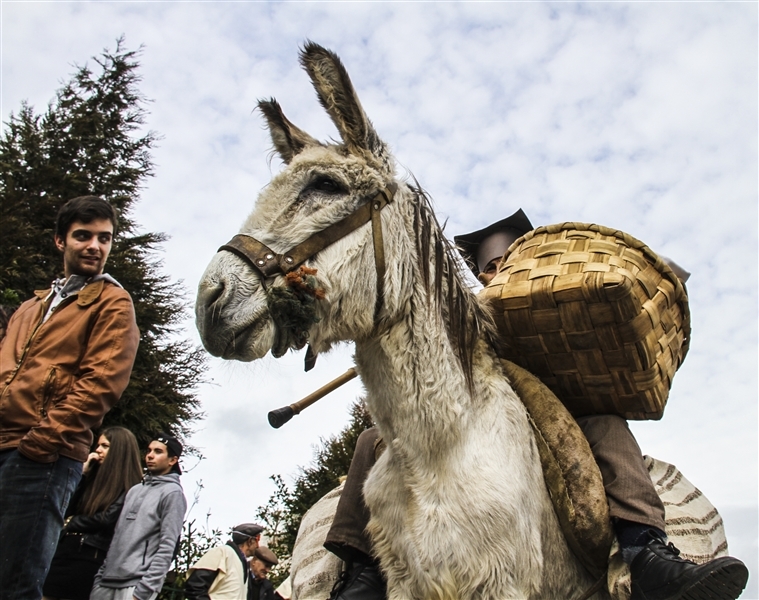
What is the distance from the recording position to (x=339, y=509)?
3.38 meters

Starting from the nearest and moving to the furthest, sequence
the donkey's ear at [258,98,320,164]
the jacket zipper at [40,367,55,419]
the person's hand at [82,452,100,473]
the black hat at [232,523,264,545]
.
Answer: the jacket zipper at [40,367,55,419] < the donkey's ear at [258,98,320,164] < the person's hand at [82,452,100,473] < the black hat at [232,523,264,545]

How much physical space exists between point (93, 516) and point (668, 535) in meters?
4.09

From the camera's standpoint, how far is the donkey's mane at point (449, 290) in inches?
118

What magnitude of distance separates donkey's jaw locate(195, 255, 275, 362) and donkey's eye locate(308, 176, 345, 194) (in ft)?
1.98

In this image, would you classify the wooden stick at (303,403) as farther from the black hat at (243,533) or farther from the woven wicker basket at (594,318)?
the black hat at (243,533)

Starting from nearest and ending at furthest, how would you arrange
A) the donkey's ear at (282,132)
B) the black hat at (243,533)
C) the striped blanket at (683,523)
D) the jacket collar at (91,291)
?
A: the striped blanket at (683,523), the jacket collar at (91,291), the donkey's ear at (282,132), the black hat at (243,533)

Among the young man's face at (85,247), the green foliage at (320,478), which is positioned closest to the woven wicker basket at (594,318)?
the young man's face at (85,247)

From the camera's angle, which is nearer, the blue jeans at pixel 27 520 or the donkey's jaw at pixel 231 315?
the donkey's jaw at pixel 231 315

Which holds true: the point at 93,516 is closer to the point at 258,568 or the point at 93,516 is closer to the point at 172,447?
the point at 172,447

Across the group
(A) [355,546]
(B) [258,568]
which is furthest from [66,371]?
(B) [258,568]

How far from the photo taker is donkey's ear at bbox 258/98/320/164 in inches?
139

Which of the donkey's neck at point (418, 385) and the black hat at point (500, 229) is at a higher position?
the black hat at point (500, 229)

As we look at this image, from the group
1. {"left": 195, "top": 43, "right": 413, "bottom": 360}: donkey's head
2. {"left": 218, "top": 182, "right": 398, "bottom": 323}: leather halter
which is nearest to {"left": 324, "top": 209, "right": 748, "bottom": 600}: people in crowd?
{"left": 195, "top": 43, "right": 413, "bottom": 360}: donkey's head

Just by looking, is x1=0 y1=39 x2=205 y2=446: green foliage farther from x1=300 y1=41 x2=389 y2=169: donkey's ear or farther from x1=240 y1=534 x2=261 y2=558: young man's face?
x1=300 y1=41 x2=389 y2=169: donkey's ear
